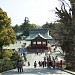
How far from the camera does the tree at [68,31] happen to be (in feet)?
116

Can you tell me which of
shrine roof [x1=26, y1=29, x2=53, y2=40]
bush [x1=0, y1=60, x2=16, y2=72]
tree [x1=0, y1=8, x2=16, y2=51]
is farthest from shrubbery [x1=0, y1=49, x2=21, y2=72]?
shrine roof [x1=26, y1=29, x2=53, y2=40]

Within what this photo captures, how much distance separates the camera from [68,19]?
3709 cm

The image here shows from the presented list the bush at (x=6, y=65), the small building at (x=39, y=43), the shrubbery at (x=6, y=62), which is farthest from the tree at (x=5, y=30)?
the small building at (x=39, y=43)

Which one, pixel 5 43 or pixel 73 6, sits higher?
pixel 73 6

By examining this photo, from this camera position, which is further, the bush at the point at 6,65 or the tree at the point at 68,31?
the tree at the point at 68,31

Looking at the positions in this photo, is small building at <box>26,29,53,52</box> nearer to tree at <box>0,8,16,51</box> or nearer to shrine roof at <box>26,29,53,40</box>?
shrine roof at <box>26,29,53,40</box>

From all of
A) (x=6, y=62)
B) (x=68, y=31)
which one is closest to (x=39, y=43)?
(x=68, y=31)

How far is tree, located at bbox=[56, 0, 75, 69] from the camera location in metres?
35.4

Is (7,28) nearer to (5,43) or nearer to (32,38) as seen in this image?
(5,43)

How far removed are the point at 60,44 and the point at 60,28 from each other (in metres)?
2.12

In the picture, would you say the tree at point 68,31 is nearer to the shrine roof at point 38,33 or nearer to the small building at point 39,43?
the small building at point 39,43

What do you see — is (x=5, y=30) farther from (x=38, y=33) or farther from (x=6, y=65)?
(x=38, y=33)

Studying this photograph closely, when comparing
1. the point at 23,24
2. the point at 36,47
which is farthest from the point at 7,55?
the point at 23,24

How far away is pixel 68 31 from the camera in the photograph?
37.5 meters
